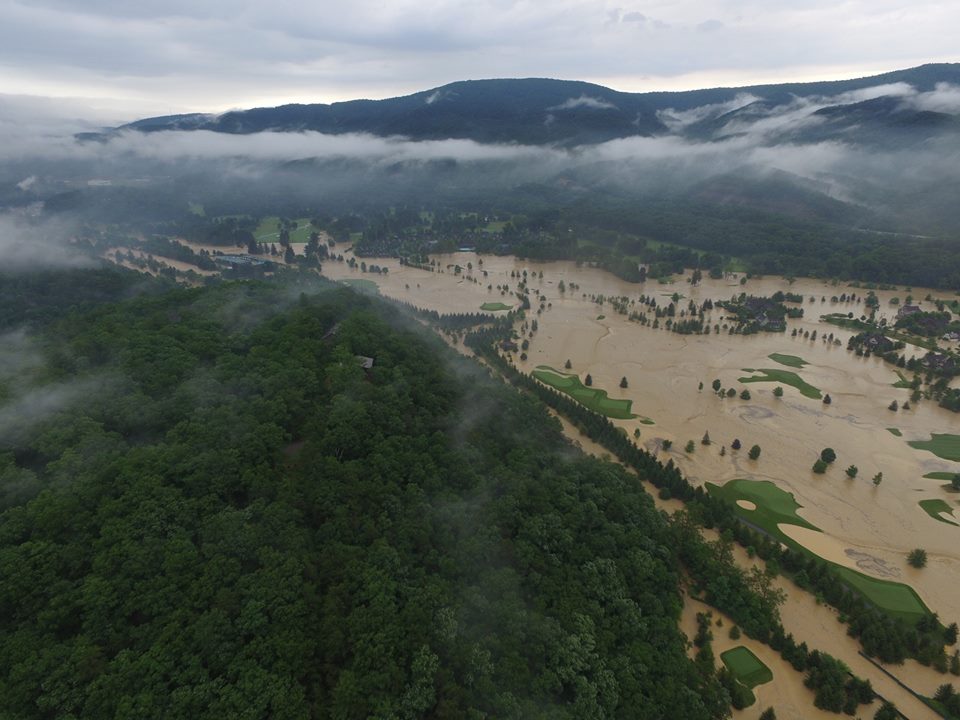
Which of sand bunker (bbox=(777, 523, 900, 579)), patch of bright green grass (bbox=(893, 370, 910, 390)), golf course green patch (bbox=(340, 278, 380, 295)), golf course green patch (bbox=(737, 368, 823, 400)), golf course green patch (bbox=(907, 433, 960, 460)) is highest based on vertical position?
golf course green patch (bbox=(340, 278, 380, 295))

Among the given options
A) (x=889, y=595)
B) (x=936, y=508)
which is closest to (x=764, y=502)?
(x=889, y=595)

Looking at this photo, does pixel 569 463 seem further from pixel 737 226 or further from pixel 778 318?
pixel 737 226

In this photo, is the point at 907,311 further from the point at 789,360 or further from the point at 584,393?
the point at 584,393

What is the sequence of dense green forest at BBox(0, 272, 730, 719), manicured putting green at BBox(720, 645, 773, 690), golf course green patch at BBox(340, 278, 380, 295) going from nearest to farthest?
dense green forest at BBox(0, 272, 730, 719)
manicured putting green at BBox(720, 645, 773, 690)
golf course green patch at BBox(340, 278, 380, 295)

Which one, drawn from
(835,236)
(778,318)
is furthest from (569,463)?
(835,236)

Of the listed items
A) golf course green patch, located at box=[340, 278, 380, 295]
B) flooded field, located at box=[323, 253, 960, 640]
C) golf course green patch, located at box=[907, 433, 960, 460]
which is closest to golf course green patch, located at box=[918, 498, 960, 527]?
flooded field, located at box=[323, 253, 960, 640]

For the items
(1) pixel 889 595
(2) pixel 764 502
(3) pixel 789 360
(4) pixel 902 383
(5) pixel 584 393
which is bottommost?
(1) pixel 889 595

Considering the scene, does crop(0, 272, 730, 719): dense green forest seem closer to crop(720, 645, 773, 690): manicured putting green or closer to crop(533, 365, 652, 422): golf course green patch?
crop(720, 645, 773, 690): manicured putting green
